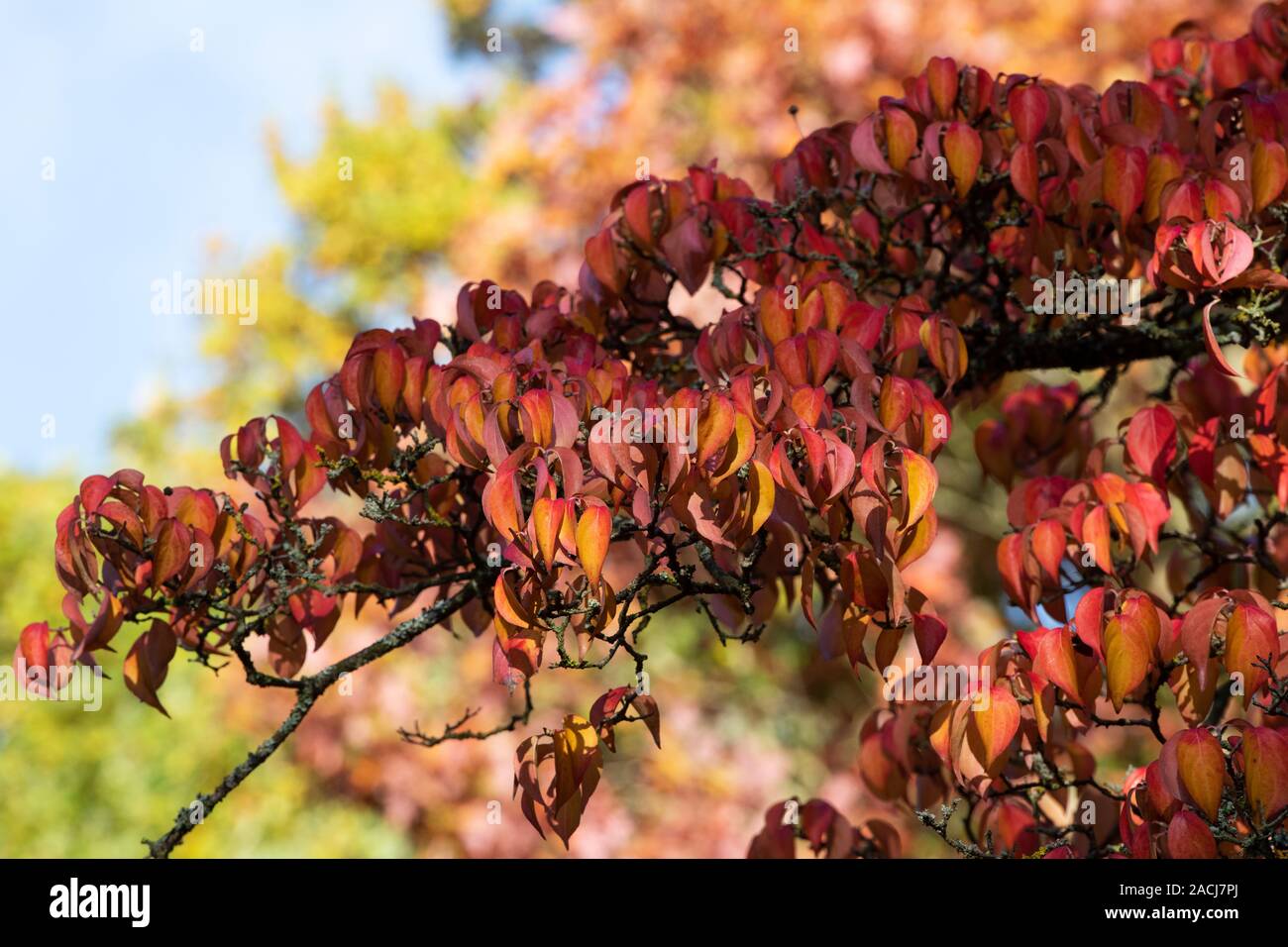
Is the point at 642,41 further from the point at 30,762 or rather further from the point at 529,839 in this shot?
the point at 30,762
